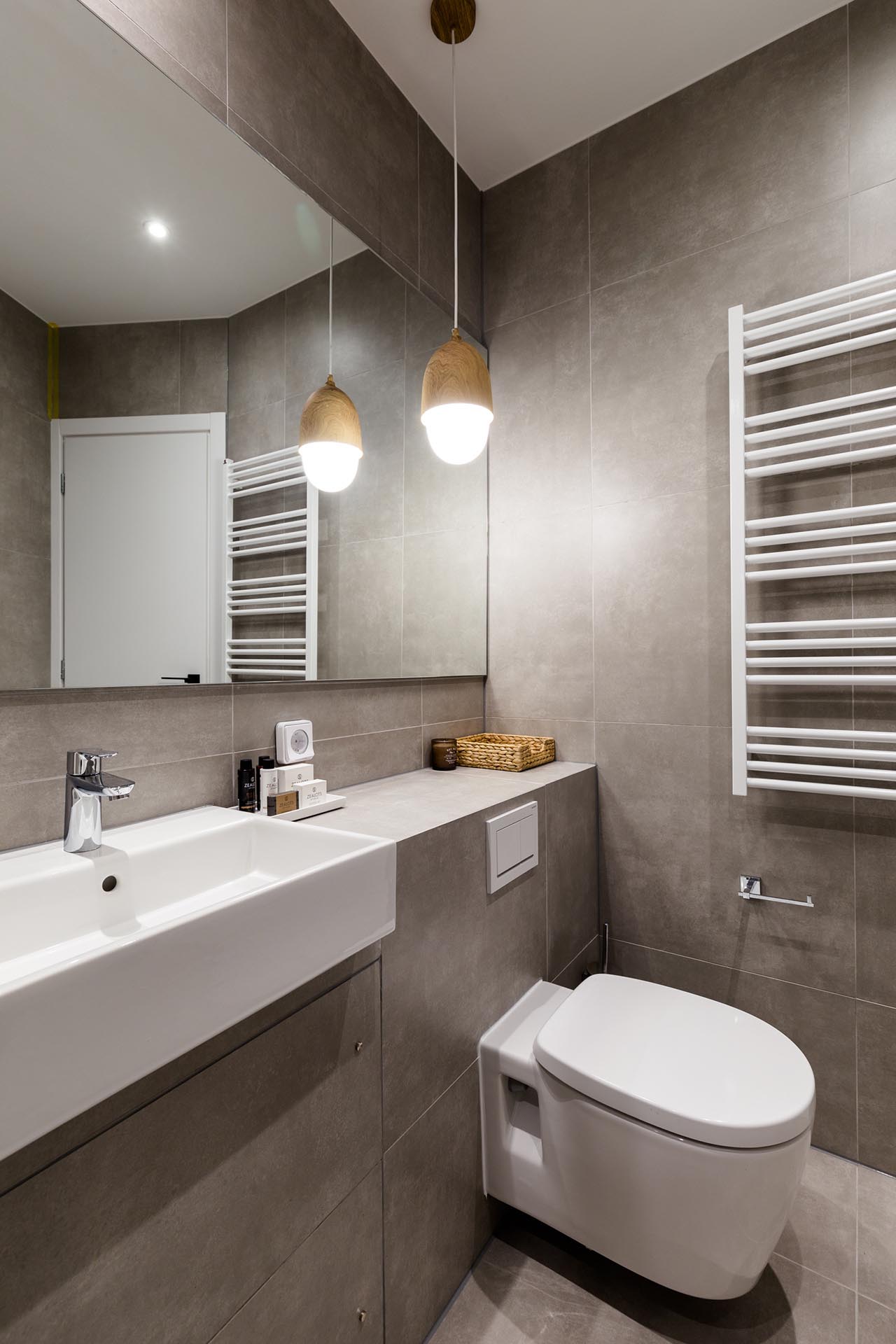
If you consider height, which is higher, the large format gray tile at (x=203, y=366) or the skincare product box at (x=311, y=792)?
the large format gray tile at (x=203, y=366)

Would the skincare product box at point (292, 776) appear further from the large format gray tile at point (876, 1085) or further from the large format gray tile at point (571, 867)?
the large format gray tile at point (876, 1085)

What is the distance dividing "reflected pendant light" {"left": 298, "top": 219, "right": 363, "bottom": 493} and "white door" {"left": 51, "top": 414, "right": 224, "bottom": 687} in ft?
0.73

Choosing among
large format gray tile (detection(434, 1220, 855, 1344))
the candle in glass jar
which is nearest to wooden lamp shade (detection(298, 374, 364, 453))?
the candle in glass jar

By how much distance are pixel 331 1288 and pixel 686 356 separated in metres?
2.02

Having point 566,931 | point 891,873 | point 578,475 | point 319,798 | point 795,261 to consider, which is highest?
point 795,261

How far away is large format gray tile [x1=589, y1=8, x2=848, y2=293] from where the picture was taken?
1548mm

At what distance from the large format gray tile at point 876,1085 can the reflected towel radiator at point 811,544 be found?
0.53 metres

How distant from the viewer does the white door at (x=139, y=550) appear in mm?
1035

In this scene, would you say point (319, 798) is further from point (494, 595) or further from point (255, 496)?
point (494, 595)

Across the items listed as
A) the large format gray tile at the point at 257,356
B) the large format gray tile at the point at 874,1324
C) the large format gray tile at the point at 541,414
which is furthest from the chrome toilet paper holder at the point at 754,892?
the large format gray tile at the point at 257,356

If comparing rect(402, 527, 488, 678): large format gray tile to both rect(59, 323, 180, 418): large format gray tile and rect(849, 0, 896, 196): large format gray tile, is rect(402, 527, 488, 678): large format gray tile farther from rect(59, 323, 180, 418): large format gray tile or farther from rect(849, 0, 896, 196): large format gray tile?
rect(849, 0, 896, 196): large format gray tile

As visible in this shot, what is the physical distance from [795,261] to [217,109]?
1.31 metres

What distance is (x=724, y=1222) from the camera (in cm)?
103

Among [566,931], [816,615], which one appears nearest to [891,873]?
[816,615]
